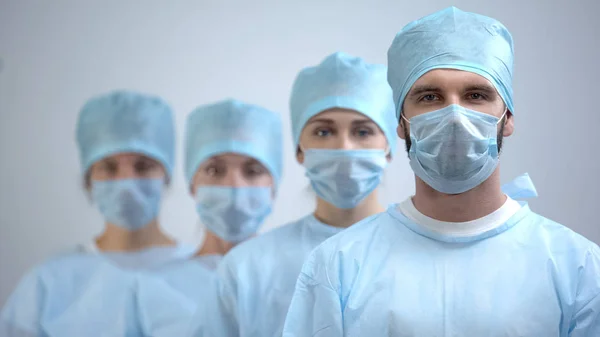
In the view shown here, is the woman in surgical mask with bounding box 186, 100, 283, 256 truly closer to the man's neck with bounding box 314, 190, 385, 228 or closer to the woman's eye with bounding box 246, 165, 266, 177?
the woman's eye with bounding box 246, 165, 266, 177

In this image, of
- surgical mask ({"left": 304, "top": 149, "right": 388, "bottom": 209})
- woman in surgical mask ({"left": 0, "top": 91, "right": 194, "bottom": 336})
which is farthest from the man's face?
woman in surgical mask ({"left": 0, "top": 91, "right": 194, "bottom": 336})

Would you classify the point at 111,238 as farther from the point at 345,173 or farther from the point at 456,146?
the point at 456,146

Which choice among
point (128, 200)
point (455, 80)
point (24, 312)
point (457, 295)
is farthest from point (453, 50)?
point (24, 312)

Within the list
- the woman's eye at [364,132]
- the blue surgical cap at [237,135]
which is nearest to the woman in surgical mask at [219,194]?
the blue surgical cap at [237,135]

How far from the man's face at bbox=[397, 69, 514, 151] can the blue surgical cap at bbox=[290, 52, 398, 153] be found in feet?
1.99

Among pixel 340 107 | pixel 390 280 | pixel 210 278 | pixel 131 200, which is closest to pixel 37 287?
pixel 131 200

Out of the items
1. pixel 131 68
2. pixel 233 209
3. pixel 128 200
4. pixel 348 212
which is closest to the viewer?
pixel 348 212

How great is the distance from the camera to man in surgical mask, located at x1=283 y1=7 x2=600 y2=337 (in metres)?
1.53

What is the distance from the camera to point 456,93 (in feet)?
5.16

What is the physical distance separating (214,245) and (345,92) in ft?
3.17

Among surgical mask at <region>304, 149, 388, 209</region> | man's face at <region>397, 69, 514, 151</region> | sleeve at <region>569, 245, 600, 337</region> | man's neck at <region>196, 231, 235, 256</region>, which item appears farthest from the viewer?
man's neck at <region>196, 231, 235, 256</region>

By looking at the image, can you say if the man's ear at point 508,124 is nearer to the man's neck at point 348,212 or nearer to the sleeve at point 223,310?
the man's neck at point 348,212

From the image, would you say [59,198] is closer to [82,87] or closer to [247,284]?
[82,87]

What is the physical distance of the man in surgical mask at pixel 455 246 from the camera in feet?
5.02
